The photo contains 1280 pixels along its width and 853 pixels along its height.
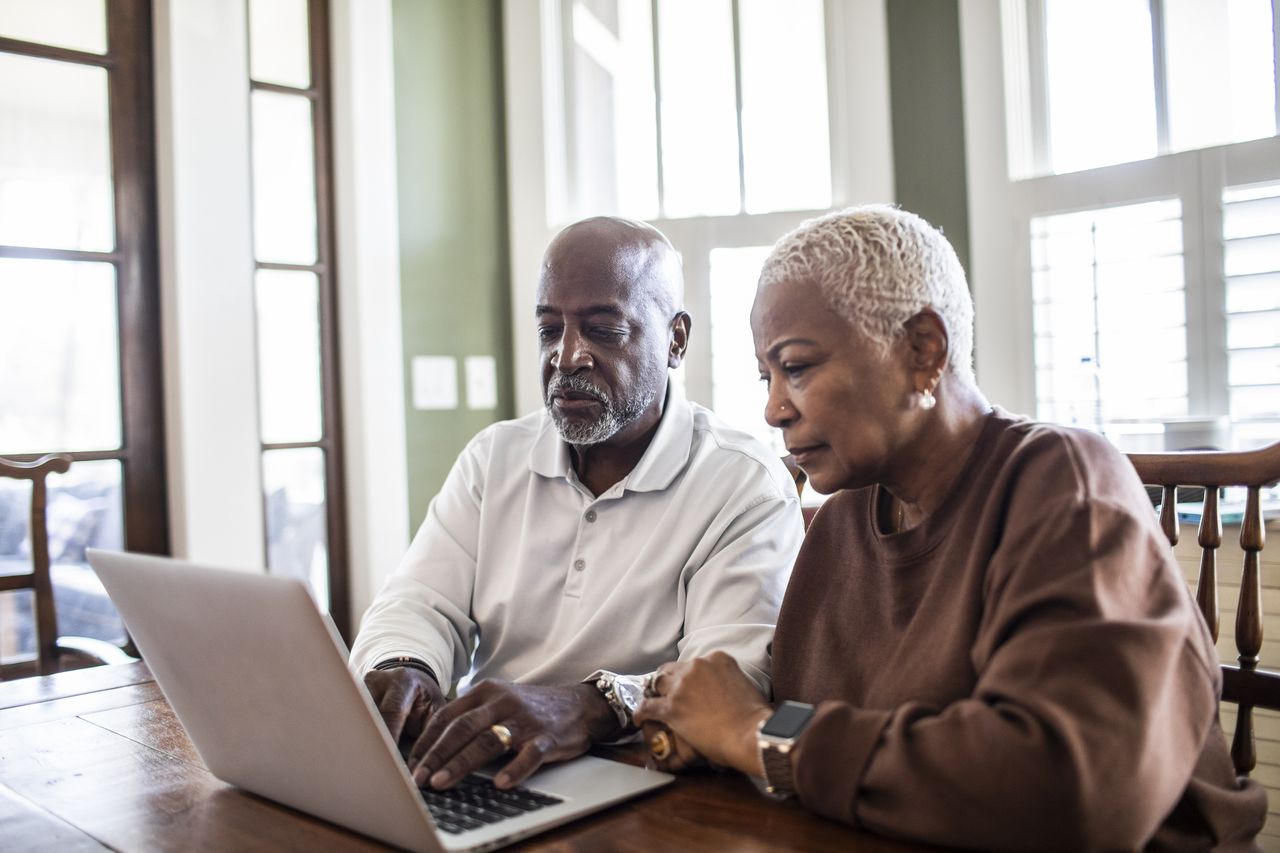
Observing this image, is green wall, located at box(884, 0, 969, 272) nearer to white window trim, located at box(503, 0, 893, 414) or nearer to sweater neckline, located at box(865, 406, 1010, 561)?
white window trim, located at box(503, 0, 893, 414)

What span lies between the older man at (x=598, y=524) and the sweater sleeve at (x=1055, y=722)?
43cm

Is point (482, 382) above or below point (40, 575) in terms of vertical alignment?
above

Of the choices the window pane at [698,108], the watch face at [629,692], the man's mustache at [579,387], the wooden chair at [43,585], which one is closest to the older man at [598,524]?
the man's mustache at [579,387]


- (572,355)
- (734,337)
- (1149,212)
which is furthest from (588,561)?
(1149,212)

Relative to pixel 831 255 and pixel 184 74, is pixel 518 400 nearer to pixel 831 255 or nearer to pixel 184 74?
pixel 184 74

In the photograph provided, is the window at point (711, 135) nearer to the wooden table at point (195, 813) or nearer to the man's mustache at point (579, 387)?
the man's mustache at point (579, 387)

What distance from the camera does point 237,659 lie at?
81 cm

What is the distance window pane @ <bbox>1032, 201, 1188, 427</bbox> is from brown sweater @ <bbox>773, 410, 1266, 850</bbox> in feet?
5.14

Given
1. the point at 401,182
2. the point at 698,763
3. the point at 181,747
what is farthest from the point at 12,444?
the point at 698,763

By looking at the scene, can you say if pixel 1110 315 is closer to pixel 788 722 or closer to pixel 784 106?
pixel 784 106

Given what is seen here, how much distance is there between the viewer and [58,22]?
2.33m

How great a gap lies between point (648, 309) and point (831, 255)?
25.1 inches

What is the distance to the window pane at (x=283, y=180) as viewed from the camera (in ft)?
8.58

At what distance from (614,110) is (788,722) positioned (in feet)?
8.00
